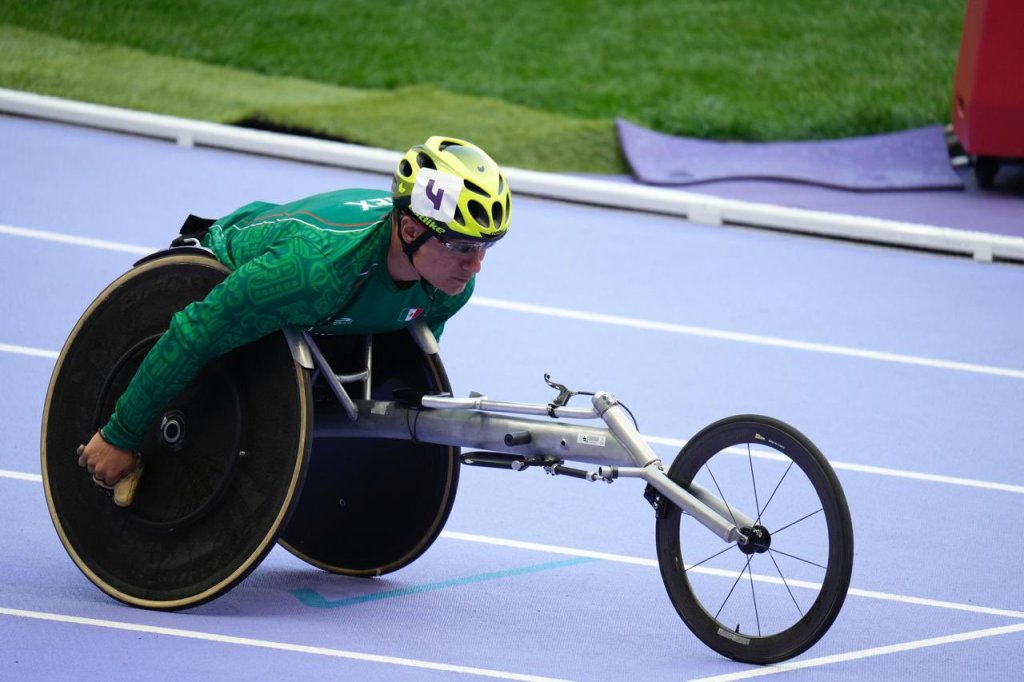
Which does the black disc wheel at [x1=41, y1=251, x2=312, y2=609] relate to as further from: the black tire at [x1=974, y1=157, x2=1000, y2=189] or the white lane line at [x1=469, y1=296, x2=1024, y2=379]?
the black tire at [x1=974, y1=157, x2=1000, y2=189]

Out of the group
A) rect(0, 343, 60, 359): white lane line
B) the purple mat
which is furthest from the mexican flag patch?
the purple mat

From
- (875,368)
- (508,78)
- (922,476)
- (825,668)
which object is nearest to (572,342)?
(875,368)

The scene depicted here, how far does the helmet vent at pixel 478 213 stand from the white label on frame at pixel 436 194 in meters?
0.04

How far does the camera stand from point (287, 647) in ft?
12.9

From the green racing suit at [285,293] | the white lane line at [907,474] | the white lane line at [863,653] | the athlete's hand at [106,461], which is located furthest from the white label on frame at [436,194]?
the white lane line at [907,474]

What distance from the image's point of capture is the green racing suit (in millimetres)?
3844

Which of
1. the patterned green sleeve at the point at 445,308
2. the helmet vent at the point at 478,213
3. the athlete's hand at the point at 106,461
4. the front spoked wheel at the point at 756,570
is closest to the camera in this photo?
the front spoked wheel at the point at 756,570

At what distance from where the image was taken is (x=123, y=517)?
4.13 m

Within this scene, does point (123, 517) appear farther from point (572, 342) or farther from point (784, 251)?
point (784, 251)

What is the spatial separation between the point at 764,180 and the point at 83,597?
6.65 m

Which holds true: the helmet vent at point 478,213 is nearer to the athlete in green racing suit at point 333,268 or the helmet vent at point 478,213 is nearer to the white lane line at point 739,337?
the athlete in green racing suit at point 333,268

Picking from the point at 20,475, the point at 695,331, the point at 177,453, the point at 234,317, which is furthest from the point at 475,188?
the point at 695,331

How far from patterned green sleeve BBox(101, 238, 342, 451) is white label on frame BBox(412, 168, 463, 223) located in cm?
28

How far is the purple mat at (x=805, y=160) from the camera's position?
9977 mm
